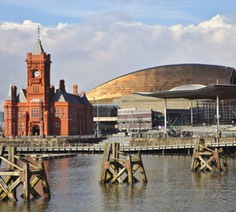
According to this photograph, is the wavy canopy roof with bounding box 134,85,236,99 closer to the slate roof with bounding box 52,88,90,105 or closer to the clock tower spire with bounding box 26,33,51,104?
the slate roof with bounding box 52,88,90,105

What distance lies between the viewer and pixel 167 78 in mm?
189625

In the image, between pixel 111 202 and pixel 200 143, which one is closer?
pixel 111 202

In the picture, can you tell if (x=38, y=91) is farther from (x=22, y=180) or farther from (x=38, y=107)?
(x=22, y=180)

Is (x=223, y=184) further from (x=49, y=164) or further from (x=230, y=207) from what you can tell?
(x=49, y=164)

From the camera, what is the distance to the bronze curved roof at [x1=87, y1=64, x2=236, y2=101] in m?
185

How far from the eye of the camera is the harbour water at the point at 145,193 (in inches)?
1527

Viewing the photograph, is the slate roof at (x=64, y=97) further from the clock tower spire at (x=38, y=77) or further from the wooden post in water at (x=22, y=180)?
the wooden post in water at (x=22, y=180)

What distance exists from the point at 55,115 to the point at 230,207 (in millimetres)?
89369

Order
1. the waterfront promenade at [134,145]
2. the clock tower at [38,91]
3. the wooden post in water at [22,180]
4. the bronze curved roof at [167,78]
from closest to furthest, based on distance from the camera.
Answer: the wooden post in water at [22,180] < the waterfront promenade at [134,145] < the clock tower at [38,91] < the bronze curved roof at [167,78]

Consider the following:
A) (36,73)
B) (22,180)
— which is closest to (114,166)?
(22,180)

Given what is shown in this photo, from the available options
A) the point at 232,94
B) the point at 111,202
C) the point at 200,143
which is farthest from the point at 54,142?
the point at 111,202

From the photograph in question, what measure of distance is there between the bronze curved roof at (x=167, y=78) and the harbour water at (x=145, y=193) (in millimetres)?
124813

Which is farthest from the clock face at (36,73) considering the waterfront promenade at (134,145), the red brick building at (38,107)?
the waterfront promenade at (134,145)

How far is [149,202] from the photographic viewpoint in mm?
40688
